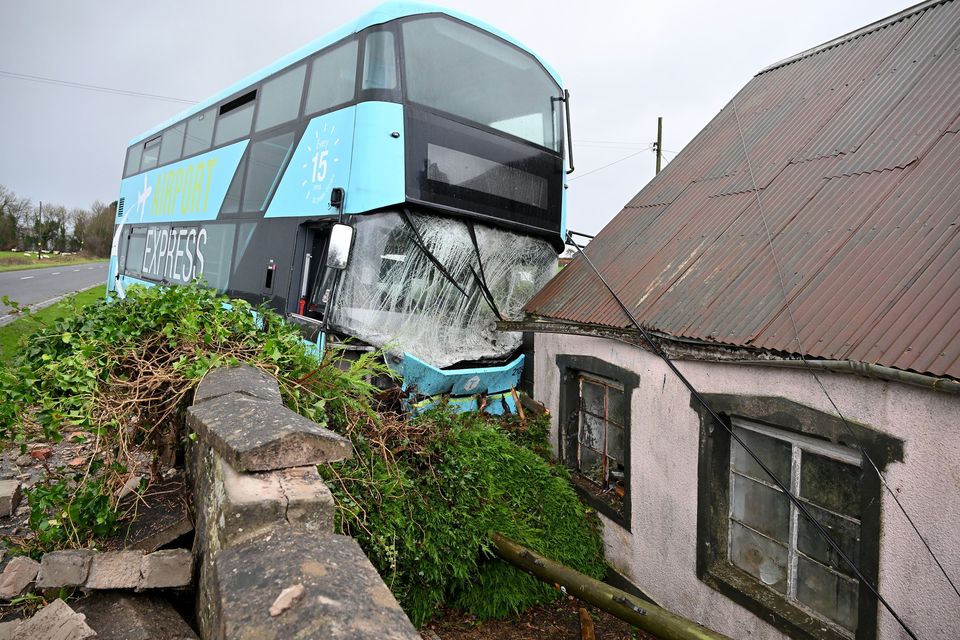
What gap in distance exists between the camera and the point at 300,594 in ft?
5.53

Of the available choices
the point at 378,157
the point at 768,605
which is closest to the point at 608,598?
the point at 768,605

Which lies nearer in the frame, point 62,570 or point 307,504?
point 307,504

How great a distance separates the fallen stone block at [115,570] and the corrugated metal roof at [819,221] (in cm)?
386

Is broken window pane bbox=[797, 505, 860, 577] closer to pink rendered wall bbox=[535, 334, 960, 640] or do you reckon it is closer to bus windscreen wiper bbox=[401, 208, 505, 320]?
pink rendered wall bbox=[535, 334, 960, 640]

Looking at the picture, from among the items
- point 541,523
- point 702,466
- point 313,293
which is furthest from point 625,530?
point 313,293

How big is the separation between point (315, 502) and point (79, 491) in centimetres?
180

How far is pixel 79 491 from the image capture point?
3127 mm

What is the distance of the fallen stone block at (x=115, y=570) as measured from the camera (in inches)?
101

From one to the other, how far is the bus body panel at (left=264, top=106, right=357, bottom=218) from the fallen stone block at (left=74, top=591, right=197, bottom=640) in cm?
408

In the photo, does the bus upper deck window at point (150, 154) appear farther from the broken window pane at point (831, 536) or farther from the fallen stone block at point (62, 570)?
the broken window pane at point (831, 536)

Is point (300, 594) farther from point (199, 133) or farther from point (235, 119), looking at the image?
point (199, 133)

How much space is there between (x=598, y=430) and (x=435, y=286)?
7.94 feet

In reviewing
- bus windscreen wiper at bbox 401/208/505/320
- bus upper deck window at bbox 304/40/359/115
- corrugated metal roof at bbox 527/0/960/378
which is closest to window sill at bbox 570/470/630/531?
corrugated metal roof at bbox 527/0/960/378

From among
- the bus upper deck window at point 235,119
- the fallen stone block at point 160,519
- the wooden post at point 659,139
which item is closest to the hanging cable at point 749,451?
the fallen stone block at point 160,519
